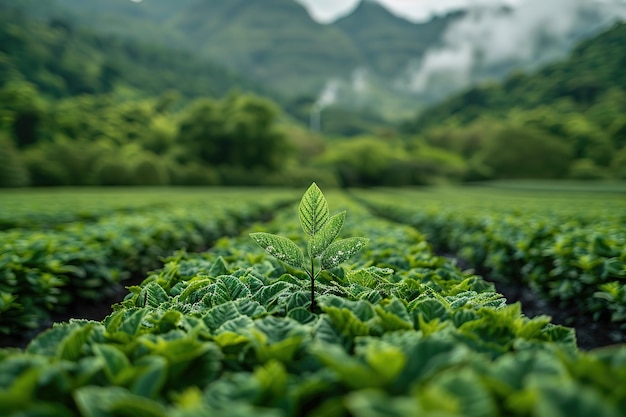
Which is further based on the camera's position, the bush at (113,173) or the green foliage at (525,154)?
the green foliage at (525,154)

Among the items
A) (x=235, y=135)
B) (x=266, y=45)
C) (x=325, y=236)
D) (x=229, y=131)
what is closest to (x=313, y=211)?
(x=325, y=236)

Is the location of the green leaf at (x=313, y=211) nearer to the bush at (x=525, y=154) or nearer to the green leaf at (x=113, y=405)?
the green leaf at (x=113, y=405)

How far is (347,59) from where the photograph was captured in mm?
192500

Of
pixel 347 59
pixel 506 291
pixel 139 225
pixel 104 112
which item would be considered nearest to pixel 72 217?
pixel 139 225

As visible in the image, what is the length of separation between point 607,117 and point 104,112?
55.0 m

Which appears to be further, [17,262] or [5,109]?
[5,109]

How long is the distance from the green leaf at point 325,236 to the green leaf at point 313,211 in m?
0.02

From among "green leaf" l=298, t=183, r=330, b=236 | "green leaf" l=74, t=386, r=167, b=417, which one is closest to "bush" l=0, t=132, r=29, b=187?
"green leaf" l=298, t=183, r=330, b=236

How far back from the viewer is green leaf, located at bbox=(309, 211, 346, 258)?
155cm

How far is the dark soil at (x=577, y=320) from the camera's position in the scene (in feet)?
12.2

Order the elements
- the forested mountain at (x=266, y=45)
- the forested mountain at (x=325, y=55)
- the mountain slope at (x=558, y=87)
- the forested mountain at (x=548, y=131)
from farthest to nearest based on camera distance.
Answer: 1. the forested mountain at (x=266, y=45)
2. the forested mountain at (x=325, y=55)
3. the forested mountain at (x=548, y=131)
4. the mountain slope at (x=558, y=87)

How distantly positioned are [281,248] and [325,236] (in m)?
0.18

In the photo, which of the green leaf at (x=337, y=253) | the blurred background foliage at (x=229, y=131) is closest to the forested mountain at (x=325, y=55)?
the blurred background foliage at (x=229, y=131)

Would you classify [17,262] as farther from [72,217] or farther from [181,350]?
[72,217]
